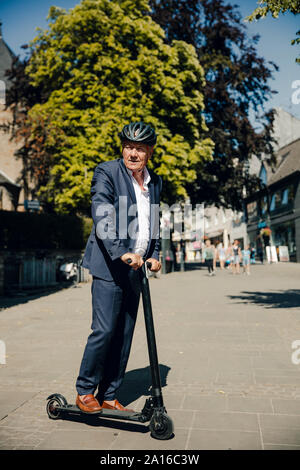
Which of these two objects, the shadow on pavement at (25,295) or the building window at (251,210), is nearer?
the shadow on pavement at (25,295)

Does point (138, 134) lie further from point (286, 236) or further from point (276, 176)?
point (276, 176)

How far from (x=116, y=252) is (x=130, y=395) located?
1.59 meters

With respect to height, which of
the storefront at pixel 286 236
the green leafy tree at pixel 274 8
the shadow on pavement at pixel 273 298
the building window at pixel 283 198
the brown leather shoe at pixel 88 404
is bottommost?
the brown leather shoe at pixel 88 404

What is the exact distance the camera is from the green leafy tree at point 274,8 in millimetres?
7617

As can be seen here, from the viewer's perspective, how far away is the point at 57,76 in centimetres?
2175

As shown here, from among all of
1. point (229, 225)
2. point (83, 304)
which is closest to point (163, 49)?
point (83, 304)

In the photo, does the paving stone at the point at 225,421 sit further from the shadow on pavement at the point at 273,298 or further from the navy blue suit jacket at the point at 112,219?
the shadow on pavement at the point at 273,298

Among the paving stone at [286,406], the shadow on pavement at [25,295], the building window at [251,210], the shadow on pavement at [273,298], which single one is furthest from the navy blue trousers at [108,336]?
the building window at [251,210]

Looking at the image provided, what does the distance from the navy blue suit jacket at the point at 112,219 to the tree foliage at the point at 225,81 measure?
21.1 metres

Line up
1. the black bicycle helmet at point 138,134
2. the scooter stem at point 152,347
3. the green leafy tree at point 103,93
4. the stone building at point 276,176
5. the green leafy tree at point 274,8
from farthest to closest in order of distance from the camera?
1. the stone building at point 276,176
2. the green leafy tree at point 103,93
3. the green leafy tree at point 274,8
4. the black bicycle helmet at point 138,134
5. the scooter stem at point 152,347

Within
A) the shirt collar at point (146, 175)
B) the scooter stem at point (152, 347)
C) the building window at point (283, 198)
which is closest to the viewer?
the scooter stem at point (152, 347)

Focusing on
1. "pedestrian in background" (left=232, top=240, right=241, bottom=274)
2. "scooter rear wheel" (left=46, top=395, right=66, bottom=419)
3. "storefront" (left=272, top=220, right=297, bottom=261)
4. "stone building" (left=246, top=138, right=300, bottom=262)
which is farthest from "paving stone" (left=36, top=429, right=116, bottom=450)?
"storefront" (left=272, top=220, right=297, bottom=261)

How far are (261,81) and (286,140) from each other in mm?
24811

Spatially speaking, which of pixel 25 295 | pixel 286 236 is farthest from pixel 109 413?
pixel 286 236
